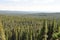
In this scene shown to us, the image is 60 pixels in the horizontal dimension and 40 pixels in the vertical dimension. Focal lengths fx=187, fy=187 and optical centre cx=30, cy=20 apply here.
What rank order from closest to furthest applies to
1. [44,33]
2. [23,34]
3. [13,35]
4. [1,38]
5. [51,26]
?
[1,38] → [44,33] → [51,26] → [23,34] → [13,35]

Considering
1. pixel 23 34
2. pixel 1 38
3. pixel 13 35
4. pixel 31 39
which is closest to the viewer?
pixel 1 38

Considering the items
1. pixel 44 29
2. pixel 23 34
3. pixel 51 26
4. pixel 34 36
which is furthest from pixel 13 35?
pixel 44 29

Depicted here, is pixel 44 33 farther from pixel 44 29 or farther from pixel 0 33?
pixel 0 33

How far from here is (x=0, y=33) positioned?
6.30m

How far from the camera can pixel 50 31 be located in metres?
64.4

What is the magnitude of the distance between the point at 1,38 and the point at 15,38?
235 ft

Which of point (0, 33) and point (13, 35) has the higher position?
point (0, 33)

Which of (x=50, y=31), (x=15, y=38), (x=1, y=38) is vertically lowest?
(x=15, y=38)

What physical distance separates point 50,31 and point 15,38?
738 inches

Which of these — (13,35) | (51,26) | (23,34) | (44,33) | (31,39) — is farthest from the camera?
(13,35)

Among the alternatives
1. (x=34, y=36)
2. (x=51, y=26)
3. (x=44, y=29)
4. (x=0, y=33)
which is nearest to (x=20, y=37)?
(x=34, y=36)

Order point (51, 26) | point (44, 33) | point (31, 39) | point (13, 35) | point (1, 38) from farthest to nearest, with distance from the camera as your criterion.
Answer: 1. point (13, 35)
2. point (51, 26)
3. point (31, 39)
4. point (44, 33)
5. point (1, 38)

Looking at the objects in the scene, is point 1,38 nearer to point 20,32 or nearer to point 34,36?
point 34,36

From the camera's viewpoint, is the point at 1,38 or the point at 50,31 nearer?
the point at 1,38
